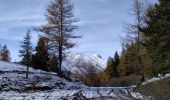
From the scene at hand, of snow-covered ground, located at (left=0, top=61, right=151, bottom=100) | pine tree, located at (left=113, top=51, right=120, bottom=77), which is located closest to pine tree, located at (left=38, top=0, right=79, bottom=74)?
snow-covered ground, located at (left=0, top=61, right=151, bottom=100)

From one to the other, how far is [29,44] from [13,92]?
15.8m

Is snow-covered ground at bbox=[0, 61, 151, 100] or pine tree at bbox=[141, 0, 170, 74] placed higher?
pine tree at bbox=[141, 0, 170, 74]

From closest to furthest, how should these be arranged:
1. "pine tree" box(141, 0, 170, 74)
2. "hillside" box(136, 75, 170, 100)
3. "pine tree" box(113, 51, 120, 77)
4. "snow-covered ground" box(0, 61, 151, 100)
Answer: "snow-covered ground" box(0, 61, 151, 100)
"hillside" box(136, 75, 170, 100)
"pine tree" box(141, 0, 170, 74)
"pine tree" box(113, 51, 120, 77)

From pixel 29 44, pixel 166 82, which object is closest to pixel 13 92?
pixel 166 82

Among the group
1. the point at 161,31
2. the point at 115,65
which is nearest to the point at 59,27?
the point at 161,31

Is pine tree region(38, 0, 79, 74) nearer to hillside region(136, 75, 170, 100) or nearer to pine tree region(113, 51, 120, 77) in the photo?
hillside region(136, 75, 170, 100)

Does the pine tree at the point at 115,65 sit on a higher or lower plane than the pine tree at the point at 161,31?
lower

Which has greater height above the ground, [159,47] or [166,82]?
[159,47]

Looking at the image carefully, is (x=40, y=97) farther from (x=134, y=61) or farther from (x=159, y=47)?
(x=134, y=61)

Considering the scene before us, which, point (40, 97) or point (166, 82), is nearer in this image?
point (40, 97)

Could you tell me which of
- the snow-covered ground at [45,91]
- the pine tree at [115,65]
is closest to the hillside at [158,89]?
the snow-covered ground at [45,91]

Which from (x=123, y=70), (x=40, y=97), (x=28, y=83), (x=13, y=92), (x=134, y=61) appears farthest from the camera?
(x=123, y=70)

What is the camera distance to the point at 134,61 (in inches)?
2119

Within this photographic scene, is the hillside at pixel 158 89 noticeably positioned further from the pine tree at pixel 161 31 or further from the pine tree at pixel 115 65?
the pine tree at pixel 115 65
